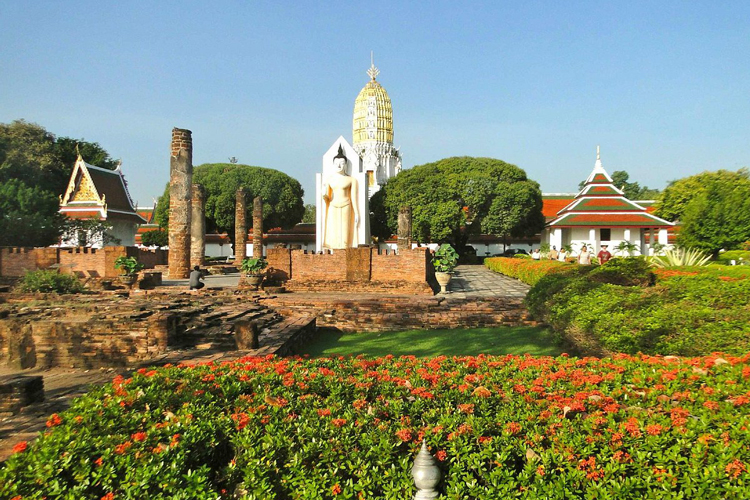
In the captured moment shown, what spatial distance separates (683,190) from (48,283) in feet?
122

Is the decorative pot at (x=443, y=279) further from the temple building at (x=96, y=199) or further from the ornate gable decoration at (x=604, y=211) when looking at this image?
the temple building at (x=96, y=199)

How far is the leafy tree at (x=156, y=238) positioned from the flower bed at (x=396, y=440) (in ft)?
122

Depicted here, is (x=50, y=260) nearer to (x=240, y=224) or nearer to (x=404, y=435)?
(x=240, y=224)

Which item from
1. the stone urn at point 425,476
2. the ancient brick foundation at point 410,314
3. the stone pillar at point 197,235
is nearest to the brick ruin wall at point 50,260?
the stone pillar at point 197,235

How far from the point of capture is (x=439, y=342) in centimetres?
866

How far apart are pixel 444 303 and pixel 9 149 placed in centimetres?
2894

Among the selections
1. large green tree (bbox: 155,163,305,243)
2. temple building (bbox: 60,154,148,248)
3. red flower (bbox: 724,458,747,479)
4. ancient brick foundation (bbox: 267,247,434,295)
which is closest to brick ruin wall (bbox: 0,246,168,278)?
ancient brick foundation (bbox: 267,247,434,295)

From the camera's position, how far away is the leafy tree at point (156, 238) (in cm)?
3859

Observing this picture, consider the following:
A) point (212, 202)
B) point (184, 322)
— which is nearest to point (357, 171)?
point (212, 202)

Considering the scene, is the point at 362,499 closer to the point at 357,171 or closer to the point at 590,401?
the point at 590,401

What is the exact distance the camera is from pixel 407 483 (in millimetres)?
2727

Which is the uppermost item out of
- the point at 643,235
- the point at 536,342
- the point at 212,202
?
the point at 212,202

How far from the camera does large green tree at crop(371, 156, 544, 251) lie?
1409 inches

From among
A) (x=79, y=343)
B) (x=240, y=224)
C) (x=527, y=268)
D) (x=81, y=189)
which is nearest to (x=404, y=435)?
(x=79, y=343)
